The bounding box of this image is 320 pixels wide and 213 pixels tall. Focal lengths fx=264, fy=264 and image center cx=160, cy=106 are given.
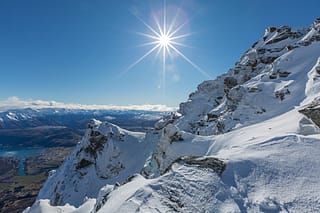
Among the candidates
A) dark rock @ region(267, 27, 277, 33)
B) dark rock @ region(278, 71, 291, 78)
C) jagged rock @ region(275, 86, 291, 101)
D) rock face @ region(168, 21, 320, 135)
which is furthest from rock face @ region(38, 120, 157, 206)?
dark rock @ region(267, 27, 277, 33)

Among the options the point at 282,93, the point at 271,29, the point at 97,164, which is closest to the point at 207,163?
the point at 282,93

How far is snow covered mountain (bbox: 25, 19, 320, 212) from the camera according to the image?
11.2 m

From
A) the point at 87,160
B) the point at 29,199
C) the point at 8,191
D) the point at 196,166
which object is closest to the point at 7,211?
the point at 29,199

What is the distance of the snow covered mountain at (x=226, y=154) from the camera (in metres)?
11.2

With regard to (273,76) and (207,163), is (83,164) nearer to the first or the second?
(273,76)

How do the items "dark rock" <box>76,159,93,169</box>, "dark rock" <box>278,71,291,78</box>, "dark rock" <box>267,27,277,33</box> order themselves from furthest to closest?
1. "dark rock" <box>267,27,277,33</box>
2. "dark rock" <box>76,159,93,169</box>
3. "dark rock" <box>278,71,291,78</box>

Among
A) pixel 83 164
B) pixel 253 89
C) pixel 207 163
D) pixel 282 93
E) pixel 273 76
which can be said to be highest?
pixel 273 76

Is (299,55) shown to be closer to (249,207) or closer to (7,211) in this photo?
(249,207)

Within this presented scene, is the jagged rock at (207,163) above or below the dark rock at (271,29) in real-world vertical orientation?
below

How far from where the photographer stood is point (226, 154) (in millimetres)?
15945

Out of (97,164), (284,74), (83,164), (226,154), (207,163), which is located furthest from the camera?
(83,164)

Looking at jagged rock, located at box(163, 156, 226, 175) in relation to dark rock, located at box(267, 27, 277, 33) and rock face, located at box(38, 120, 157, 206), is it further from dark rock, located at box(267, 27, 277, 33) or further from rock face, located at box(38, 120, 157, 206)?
dark rock, located at box(267, 27, 277, 33)

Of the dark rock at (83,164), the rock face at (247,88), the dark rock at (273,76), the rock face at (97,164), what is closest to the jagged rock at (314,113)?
the rock face at (247,88)

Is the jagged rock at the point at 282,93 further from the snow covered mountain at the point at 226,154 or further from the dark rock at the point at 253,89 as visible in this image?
the dark rock at the point at 253,89
